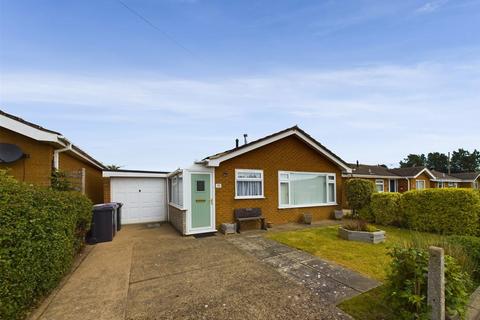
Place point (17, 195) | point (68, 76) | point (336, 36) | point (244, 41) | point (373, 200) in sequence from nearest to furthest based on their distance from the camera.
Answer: point (17, 195) < point (68, 76) < point (336, 36) < point (244, 41) < point (373, 200)

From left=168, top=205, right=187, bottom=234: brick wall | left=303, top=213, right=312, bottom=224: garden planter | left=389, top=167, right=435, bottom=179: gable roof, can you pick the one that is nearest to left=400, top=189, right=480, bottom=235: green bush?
left=303, top=213, right=312, bottom=224: garden planter

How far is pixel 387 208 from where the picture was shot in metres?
10.2

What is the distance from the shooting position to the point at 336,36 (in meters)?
9.45

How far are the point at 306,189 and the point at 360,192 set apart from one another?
2.68 meters

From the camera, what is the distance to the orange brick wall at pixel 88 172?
28.3ft

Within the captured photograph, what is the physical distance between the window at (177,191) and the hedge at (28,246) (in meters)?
5.05

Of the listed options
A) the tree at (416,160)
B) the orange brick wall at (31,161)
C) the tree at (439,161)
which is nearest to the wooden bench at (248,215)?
the orange brick wall at (31,161)


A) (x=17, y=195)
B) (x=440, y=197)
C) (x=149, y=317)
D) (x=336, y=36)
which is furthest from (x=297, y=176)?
(x=17, y=195)

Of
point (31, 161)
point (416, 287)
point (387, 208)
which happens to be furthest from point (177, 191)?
point (387, 208)

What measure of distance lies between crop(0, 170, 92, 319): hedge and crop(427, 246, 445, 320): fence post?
5.24 metres

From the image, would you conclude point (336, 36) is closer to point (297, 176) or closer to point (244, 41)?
point (244, 41)

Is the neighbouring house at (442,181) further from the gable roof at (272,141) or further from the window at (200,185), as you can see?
the window at (200,185)

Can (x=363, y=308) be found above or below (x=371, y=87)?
below

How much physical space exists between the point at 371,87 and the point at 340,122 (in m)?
3.82
